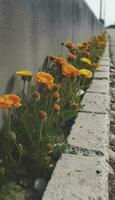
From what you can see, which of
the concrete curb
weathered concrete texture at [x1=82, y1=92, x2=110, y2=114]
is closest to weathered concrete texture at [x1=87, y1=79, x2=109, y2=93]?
weathered concrete texture at [x1=82, y1=92, x2=110, y2=114]

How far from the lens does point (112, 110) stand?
15.8ft

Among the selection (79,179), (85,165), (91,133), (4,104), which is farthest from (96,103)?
(4,104)

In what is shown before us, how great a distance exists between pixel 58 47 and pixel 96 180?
3.49 m

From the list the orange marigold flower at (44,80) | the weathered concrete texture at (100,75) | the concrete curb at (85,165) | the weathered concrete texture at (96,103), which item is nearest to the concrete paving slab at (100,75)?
the weathered concrete texture at (100,75)

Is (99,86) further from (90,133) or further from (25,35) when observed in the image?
(90,133)

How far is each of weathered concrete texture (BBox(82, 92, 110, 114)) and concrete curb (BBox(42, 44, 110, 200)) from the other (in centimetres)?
8

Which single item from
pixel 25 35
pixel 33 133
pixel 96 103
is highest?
pixel 25 35

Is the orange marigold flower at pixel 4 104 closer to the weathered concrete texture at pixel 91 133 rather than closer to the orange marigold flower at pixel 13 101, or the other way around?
the orange marigold flower at pixel 13 101

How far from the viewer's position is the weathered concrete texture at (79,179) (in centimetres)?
233

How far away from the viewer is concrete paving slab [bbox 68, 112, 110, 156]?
3047 mm

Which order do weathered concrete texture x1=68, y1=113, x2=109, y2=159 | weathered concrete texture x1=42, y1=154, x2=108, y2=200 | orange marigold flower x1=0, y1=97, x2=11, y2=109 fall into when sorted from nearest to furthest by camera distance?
1. weathered concrete texture x1=42, y1=154, x2=108, y2=200
2. orange marigold flower x1=0, y1=97, x2=11, y2=109
3. weathered concrete texture x1=68, y1=113, x2=109, y2=159

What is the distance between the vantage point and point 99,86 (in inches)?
214

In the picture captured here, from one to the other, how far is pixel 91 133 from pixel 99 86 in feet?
7.10

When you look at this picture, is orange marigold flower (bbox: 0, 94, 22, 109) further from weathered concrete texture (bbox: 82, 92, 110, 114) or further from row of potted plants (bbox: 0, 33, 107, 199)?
weathered concrete texture (bbox: 82, 92, 110, 114)
